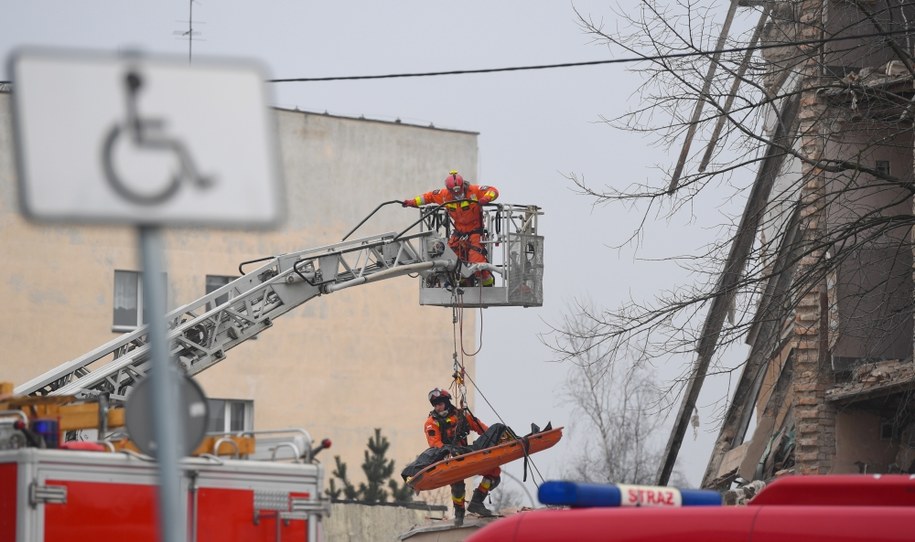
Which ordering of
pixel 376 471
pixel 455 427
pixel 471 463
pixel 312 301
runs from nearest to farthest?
pixel 471 463 → pixel 455 427 → pixel 376 471 → pixel 312 301

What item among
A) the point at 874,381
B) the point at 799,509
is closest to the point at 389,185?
the point at 874,381

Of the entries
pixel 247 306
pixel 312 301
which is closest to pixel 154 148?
pixel 247 306

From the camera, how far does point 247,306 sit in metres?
17.1

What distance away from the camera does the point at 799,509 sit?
5.51 metres

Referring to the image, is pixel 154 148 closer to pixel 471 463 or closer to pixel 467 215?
pixel 471 463

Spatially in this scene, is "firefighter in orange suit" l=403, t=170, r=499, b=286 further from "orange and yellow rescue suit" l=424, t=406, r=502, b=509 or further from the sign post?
the sign post

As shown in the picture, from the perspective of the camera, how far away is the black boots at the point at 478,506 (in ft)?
54.0

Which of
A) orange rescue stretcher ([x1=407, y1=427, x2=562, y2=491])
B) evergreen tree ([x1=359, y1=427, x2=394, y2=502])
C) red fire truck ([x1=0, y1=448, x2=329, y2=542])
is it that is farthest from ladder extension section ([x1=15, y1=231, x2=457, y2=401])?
evergreen tree ([x1=359, y1=427, x2=394, y2=502])

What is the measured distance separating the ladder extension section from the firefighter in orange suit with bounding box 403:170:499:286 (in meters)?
0.31

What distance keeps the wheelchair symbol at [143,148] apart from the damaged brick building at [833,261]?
10547mm

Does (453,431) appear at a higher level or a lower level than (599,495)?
lower

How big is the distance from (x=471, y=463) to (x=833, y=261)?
4570 millimetres

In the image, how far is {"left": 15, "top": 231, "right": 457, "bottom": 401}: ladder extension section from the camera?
620 inches

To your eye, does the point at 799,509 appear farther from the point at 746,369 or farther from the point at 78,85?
the point at 746,369
